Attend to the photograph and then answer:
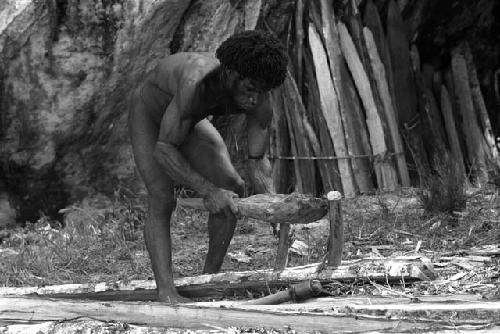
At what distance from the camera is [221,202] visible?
17.5ft

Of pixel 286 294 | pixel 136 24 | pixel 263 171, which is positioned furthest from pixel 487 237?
pixel 136 24

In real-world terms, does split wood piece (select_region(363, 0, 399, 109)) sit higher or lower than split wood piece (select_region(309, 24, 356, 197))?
higher

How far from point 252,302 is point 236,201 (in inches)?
26.7

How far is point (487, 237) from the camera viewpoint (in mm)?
7199

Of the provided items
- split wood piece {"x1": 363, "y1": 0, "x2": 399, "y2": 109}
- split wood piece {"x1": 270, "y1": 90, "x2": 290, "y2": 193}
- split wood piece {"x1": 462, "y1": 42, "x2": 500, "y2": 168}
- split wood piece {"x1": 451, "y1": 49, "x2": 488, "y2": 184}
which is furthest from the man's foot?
split wood piece {"x1": 462, "y1": 42, "x2": 500, "y2": 168}

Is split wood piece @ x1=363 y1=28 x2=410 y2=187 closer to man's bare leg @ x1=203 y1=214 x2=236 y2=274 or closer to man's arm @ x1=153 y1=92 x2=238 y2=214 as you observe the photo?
man's bare leg @ x1=203 y1=214 x2=236 y2=274

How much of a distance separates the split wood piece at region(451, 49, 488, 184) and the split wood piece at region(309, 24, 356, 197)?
1.69 m

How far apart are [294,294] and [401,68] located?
551 centimetres

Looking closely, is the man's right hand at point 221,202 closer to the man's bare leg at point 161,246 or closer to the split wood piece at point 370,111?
the man's bare leg at point 161,246

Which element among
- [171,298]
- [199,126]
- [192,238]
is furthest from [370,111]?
[171,298]

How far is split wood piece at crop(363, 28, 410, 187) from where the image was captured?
9539 millimetres

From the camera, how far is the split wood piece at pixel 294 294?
4.95 metres

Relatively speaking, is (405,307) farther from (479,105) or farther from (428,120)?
(479,105)

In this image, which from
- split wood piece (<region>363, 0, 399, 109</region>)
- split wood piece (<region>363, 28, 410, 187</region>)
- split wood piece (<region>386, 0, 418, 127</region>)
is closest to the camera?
split wood piece (<region>363, 28, 410, 187</region>)
